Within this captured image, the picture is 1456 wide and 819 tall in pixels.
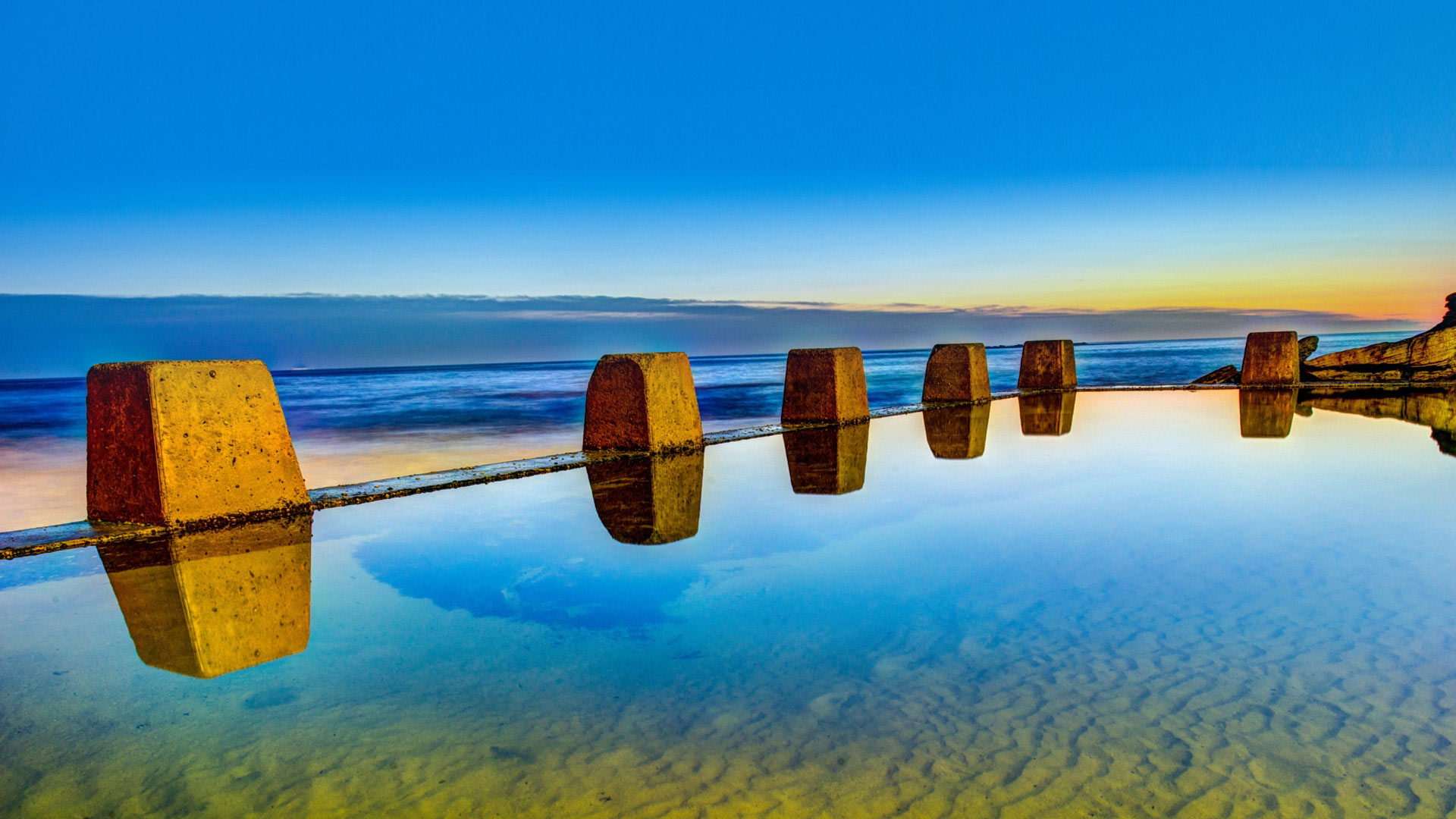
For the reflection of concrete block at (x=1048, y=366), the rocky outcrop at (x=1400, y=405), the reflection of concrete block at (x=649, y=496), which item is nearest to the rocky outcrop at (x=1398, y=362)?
the rocky outcrop at (x=1400, y=405)

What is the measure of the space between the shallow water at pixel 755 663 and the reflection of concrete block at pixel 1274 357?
31.7ft

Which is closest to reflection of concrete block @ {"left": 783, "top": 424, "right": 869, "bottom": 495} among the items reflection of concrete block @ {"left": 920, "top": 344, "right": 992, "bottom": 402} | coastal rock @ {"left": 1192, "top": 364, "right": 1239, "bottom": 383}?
reflection of concrete block @ {"left": 920, "top": 344, "right": 992, "bottom": 402}

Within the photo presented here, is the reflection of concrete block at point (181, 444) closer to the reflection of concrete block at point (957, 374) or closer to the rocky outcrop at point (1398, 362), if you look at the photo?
the reflection of concrete block at point (957, 374)

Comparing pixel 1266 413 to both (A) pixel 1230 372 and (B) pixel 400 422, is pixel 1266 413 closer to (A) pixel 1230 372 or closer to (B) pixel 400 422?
(A) pixel 1230 372

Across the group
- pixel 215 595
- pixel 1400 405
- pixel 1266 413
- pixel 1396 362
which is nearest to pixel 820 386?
pixel 1266 413

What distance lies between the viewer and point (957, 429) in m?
8.24

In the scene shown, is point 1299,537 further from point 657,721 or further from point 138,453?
point 138,453

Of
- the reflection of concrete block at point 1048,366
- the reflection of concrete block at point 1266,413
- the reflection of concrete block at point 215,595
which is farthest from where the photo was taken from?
the reflection of concrete block at point 1048,366

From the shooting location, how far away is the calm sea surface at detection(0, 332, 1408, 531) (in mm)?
7383

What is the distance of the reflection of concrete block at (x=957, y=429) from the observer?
264 inches

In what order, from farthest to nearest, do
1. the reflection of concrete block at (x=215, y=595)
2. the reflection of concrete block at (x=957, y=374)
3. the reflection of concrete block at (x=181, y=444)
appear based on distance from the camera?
the reflection of concrete block at (x=957, y=374)
the reflection of concrete block at (x=181, y=444)
the reflection of concrete block at (x=215, y=595)

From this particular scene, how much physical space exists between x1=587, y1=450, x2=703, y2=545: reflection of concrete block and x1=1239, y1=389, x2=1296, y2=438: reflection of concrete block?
4.88 m

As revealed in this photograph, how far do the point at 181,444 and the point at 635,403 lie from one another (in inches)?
114

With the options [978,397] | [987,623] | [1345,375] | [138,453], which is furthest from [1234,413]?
[138,453]
